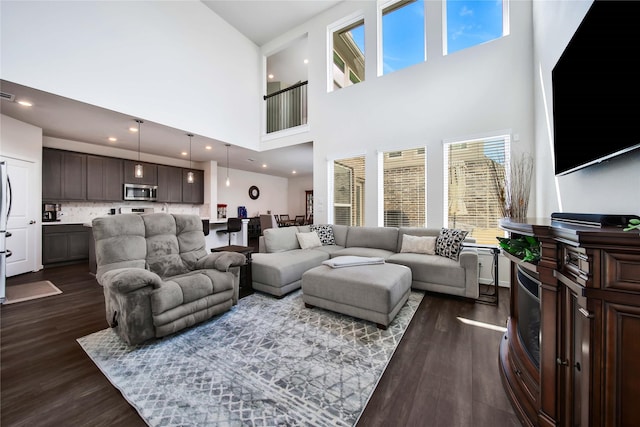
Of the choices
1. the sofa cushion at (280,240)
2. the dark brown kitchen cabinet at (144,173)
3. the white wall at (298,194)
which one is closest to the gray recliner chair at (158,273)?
the sofa cushion at (280,240)

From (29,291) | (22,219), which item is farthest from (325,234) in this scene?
(22,219)

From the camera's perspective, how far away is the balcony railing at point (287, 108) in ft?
19.0

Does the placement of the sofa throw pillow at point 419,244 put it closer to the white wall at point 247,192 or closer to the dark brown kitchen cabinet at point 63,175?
the white wall at point 247,192

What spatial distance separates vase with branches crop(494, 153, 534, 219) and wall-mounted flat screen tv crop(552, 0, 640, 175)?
1395mm

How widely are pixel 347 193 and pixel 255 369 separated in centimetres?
402

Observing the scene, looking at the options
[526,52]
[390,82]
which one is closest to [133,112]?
[390,82]

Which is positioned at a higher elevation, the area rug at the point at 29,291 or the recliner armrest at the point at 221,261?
the recliner armrest at the point at 221,261

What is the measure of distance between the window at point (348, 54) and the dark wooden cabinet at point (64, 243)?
21.2 feet

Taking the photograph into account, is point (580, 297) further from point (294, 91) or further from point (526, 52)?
point (294, 91)

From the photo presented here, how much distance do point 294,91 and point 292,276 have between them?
4.76 m

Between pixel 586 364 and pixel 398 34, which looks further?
pixel 398 34

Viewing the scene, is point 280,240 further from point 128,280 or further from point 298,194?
point 298,194

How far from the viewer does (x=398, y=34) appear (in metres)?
4.45

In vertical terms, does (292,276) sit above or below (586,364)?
below
